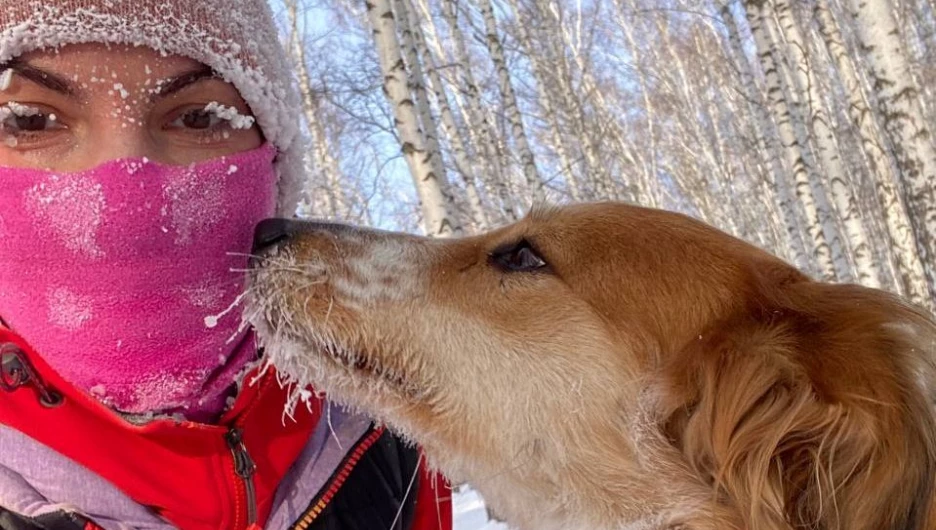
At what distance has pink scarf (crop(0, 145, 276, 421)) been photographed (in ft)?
5.77

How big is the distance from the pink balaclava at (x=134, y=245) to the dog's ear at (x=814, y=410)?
3.98 ft

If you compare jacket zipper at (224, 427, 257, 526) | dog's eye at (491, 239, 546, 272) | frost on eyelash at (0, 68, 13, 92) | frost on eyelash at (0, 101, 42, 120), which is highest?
frost on eyelash at (0, 68, 13, 92)

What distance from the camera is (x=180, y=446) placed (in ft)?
6.14

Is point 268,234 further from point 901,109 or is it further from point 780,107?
point 780,107

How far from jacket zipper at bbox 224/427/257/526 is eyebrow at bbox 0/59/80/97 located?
0.84 metres

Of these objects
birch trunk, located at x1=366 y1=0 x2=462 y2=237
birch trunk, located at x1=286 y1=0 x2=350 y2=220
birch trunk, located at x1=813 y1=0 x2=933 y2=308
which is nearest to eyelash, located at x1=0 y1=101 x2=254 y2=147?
birch trunk, located at x1=366 y1=0 x2=462 y2=237

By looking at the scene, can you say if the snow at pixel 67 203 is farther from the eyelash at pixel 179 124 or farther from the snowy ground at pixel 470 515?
the snowy ground at pixel 470 515

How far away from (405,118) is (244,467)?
684 cm

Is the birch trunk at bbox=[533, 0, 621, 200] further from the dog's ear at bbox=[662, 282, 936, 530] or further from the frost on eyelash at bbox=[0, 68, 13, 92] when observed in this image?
the frost on eyelash at bbox=[0, 68, 13, 92]

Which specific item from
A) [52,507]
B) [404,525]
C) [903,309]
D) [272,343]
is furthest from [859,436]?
[52,507]

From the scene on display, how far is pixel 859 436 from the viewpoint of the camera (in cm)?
182

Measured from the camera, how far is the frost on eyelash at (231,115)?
6.37ft

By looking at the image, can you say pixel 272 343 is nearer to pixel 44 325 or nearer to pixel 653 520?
pixel 44 325

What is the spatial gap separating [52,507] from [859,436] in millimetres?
1712
